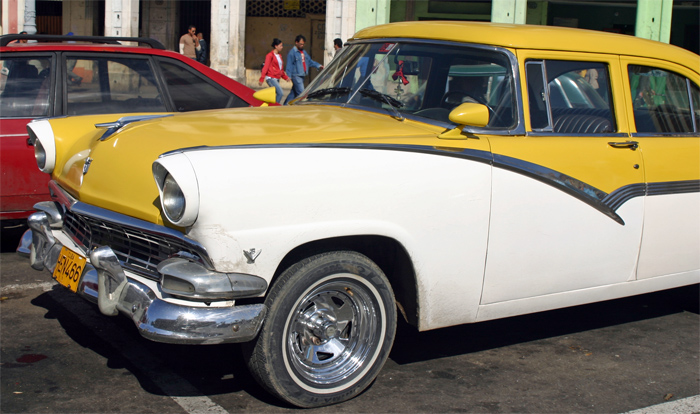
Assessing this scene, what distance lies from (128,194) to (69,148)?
1037 millimetres

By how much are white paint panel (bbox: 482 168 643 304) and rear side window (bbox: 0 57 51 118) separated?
3.87m

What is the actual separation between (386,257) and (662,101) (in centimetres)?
213

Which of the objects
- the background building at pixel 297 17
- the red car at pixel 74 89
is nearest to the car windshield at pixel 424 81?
the red car at pixel 74 89

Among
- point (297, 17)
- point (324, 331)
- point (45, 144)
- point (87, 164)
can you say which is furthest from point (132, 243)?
point (297, 17)

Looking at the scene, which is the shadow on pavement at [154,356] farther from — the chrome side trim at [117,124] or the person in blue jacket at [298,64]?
the person in blue jacket at [298,64]

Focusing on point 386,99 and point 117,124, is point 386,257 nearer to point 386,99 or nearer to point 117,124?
point 386,99

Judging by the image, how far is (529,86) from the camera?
396 centimetres

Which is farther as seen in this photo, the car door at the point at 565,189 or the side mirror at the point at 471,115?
the car door at the point at 565,189

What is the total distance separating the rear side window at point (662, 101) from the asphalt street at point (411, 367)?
1.35m

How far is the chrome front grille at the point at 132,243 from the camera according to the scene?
3.18 metres

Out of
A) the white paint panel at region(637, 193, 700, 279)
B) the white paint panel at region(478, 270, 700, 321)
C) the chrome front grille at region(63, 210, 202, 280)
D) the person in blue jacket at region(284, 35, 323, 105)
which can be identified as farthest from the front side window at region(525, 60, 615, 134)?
the person in blue jacket at region(284, 35, 323, 105)

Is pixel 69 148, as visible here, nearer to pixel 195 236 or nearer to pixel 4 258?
pixel 195 236

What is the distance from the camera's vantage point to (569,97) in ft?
13.5

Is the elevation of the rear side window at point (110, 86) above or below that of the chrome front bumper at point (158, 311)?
above
